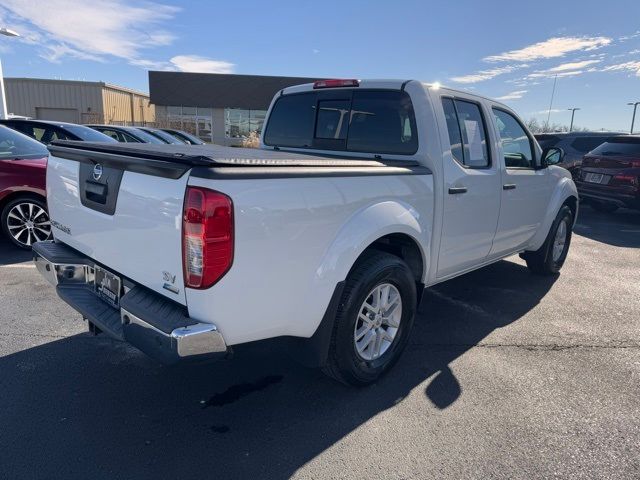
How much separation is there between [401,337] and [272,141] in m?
2.40

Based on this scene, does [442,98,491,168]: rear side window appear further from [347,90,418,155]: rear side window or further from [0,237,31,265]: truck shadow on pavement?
[0,237,31,265]: truck shadow on pavement

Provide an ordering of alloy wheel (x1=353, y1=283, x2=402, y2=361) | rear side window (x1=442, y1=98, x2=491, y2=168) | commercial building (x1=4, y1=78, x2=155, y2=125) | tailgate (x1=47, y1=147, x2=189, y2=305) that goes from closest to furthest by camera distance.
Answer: tailgate (x1=47, y1=147, x2=189, y2=305) → alloy wheel (x1=353, y1=283, x2=402, y2=361) → rear side window (x1=442, y1=98, x2=491, y2=168) → commercial building (x1=4, y1=78, x2=155, y2=125)

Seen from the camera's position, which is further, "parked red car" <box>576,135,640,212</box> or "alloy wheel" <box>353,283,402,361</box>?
"parked red car" <box>576,135,640,212</box>

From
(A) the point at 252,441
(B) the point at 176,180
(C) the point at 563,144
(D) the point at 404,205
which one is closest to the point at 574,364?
(D) the point at 404,205

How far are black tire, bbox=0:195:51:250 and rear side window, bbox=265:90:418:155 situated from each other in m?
3.40

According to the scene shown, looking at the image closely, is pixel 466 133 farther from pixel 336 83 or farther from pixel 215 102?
pixel 215 102

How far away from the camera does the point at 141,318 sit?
227 cm

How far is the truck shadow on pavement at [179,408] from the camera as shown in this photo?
94.0 inches

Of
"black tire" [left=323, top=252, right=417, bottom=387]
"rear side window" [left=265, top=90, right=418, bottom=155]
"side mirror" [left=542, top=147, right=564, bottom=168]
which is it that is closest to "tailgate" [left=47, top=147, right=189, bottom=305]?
"black tire" [left=323, top=252, right=417, bottom=387]

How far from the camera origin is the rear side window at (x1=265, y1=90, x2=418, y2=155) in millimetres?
3592

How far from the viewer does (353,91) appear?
12.8 feet

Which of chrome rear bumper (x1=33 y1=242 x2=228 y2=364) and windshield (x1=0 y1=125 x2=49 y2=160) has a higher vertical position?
windshield (x1=0 y1=125 x2=49 y2=160)

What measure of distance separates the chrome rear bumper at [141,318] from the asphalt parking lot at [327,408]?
42cm

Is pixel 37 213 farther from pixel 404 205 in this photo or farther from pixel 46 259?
pixel 404 205
